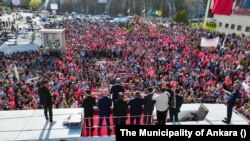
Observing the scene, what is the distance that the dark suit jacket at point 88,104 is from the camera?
8539 millimetres

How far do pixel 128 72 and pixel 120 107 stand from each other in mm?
12874

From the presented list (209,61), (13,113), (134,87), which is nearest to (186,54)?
(209,61)

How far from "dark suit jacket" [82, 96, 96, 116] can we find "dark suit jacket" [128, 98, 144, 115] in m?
1.29

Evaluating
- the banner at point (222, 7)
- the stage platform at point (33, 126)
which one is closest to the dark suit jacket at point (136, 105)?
the stage platform at point (33, 126)

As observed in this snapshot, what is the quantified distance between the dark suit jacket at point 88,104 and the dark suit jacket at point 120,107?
32.2 inches

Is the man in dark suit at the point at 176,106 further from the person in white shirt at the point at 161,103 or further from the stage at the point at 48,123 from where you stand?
the person in white shirt at the point at 161,103

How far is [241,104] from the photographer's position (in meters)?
13.4

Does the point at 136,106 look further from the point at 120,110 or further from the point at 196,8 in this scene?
the point at 196,8

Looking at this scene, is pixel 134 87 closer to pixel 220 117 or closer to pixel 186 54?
pixel 220 117

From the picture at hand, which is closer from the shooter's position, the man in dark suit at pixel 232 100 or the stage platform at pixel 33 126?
the stage platform at pixel 33 126

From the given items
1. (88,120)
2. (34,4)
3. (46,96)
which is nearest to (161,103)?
(88,120)

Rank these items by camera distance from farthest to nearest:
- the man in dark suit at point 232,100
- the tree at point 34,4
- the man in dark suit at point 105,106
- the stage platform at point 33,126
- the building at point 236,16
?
1. the tree at point 34,4
2. the building at point 236,16
3. the man in dark suit at point 105,106
4. the man in dark suit at point 232,100
5. the stage platform at point 33,126

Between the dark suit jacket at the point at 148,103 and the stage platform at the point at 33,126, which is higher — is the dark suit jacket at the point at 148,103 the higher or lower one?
the higher one

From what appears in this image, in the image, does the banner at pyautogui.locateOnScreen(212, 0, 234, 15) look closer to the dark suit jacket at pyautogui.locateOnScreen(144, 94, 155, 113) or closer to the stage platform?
the dark suit jacket at pyautogui.locateOnScreen(144, 94, 155, 113)
